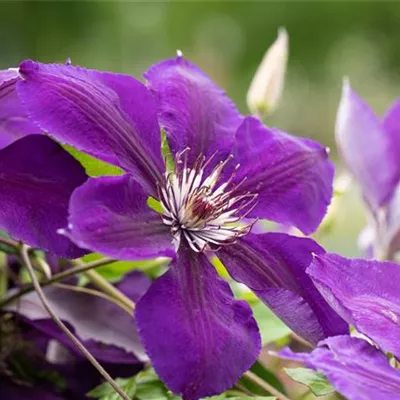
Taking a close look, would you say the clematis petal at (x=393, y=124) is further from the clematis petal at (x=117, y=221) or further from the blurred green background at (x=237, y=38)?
the blurred green background at (x=237, y=38)

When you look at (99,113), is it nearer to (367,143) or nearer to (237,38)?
(367,143)

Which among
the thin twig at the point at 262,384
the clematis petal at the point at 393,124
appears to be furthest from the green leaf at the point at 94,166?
the clematis petal at the point at 393,124

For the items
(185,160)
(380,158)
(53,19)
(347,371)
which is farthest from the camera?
(53,19)

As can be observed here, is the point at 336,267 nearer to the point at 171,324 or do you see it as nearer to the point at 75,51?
the point at 171,324

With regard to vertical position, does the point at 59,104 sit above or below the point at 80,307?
above

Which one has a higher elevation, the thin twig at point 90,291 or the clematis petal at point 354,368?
the clematis petal at point 354,368

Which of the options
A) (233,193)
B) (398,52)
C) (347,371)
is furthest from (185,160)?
(398,52)

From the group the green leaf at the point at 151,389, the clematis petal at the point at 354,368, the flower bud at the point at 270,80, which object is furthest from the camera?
the flower bud at the point at 270,80
